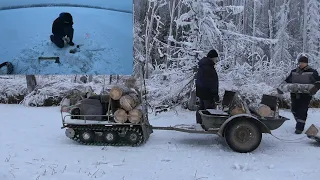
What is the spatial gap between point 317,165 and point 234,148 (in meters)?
1.23

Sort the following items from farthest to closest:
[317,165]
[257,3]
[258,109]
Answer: [257,3] → [258,109] → [317,165]

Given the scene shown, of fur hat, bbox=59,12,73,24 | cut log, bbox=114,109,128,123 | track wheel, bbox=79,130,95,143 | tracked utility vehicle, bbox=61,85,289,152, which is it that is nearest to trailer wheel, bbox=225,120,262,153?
tracked utility vehicle, bbox=61,85,289,152

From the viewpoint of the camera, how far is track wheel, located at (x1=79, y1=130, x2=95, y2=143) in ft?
21.1

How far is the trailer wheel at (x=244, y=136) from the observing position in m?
6.09

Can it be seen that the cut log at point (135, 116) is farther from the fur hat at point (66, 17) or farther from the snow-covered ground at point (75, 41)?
the fur hat at point (66, 17)

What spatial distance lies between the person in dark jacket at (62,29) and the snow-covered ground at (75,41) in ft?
0.36

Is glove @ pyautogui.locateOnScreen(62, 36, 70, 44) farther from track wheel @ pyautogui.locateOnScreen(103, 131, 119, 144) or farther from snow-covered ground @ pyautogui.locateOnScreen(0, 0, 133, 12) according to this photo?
track wheel @ pyautogui.locateOnScreen(103, 131, 119, 144)

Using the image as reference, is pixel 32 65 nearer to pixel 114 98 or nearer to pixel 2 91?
pixel 2 91

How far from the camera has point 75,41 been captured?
9.25m

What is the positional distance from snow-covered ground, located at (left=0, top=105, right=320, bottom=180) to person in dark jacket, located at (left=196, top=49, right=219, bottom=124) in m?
0.70

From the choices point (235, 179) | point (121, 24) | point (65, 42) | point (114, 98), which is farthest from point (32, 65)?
point (235, 179)

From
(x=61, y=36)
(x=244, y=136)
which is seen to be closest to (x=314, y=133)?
(x=244, y=136)

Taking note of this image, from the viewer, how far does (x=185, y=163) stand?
5.50 m

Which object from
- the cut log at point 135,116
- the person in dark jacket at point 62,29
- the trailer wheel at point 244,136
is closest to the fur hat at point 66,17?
the person in dark jacket at point 62,29
